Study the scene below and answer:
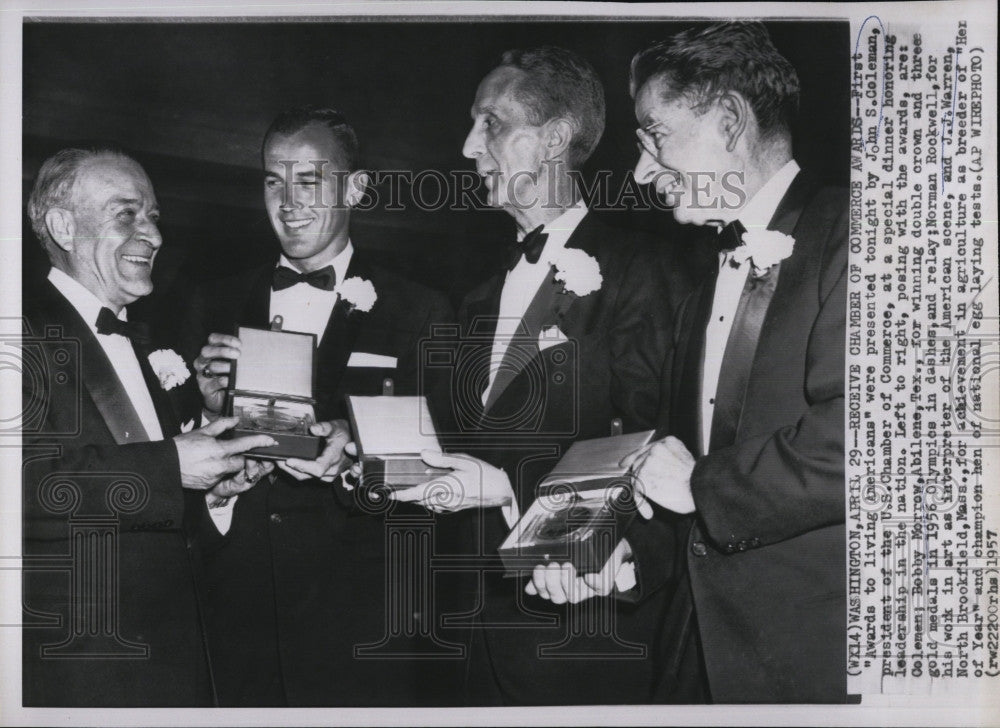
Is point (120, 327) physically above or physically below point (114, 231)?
below

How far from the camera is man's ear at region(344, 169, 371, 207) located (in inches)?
129

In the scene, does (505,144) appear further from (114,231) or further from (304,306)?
(114,231)

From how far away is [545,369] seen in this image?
3.24 meters

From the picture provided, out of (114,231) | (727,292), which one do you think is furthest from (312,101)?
(727,292)

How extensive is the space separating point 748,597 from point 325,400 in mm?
1467

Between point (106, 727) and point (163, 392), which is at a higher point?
→ point (163, 392)

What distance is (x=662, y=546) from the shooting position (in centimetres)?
319

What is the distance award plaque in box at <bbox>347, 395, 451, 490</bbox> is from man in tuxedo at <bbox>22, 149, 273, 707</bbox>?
0.37 meters

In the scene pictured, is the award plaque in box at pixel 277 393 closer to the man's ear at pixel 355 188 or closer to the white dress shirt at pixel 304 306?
the white dress shirt at pixel 304 306

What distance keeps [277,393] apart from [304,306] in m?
0.29

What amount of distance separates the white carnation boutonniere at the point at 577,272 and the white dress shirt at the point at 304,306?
0.70m

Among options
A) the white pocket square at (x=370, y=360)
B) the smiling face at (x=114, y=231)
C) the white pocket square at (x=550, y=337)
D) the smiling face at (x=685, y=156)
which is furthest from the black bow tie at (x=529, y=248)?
the smiling face at (x=114, y=231)

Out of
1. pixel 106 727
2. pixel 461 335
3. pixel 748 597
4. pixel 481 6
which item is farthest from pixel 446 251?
pixel 106 727

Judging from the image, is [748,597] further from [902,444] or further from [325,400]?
[325,400]
